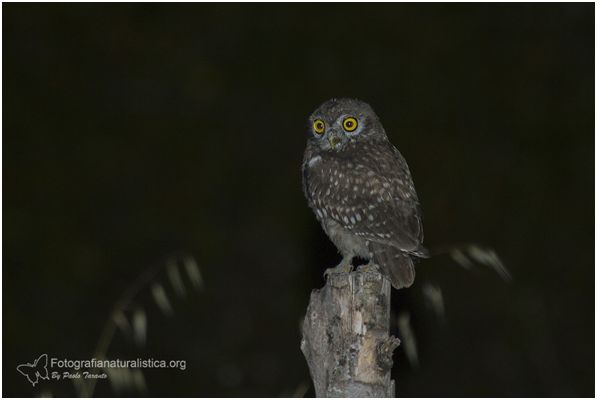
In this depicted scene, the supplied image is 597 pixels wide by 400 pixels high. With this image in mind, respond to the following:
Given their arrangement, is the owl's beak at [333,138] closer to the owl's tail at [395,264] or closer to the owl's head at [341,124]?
the owl's head at [341,124]

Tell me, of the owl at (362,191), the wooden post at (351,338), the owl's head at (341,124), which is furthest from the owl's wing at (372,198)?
the wooden post at (351,338)

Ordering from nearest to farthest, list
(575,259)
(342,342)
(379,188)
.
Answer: (342,342) → (379,188) → (575,259)

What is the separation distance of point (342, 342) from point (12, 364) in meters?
4.41

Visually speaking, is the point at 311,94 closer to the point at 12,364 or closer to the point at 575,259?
the point at 575,259

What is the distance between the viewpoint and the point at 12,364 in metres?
7.14

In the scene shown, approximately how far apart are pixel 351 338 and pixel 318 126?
1287 millimetres

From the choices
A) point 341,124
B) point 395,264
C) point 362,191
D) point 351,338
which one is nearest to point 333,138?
point 341,124

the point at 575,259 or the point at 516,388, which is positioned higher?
the point at 575,259

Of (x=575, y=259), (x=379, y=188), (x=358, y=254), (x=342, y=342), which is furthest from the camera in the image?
(x=575, y=259)

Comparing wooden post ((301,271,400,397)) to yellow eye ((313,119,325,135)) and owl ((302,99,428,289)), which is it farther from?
yellow eye ((313,119,325,135))

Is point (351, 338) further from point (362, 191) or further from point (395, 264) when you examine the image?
point (362, 191)

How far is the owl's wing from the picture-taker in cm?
411

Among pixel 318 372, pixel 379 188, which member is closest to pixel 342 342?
pixel 318 372

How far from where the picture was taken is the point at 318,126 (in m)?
4.44
